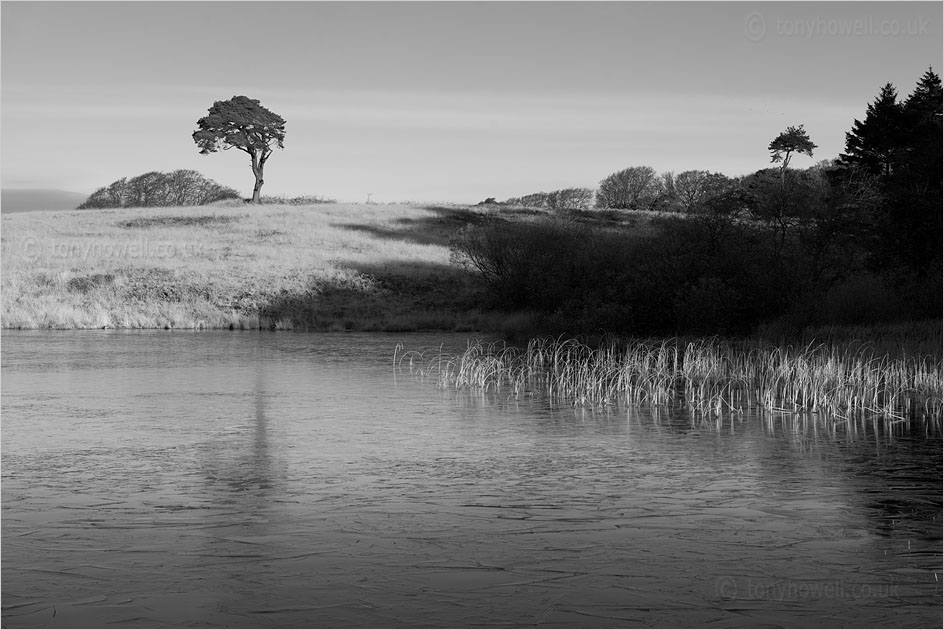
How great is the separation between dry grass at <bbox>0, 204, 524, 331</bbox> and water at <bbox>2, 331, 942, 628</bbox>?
23626 mm

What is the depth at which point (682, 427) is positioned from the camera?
653 inches

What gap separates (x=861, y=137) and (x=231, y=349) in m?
45.2

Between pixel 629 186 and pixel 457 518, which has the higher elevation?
pixel 629 186

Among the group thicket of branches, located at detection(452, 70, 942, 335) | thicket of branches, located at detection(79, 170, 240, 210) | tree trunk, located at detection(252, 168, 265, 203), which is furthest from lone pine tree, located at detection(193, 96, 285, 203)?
thicket of branches, located at detection(452, 70, 942, 335)

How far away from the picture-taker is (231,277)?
5128 cm

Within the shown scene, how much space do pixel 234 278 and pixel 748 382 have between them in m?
34.5

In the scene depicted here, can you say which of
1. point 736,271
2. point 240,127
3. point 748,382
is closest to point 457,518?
point 748,382

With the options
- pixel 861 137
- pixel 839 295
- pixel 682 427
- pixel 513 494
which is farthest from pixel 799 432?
pixel 861 137

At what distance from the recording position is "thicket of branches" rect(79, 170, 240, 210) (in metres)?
113

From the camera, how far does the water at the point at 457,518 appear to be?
7.75 metres

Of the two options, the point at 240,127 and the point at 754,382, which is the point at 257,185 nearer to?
the point at 240,127

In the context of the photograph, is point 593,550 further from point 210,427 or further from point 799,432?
point 210,427

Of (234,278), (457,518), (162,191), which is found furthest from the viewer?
(162,191)

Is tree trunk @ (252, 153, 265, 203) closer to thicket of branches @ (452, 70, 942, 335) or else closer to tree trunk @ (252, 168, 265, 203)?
tree trunk @ (252, 168, 265, 203)
